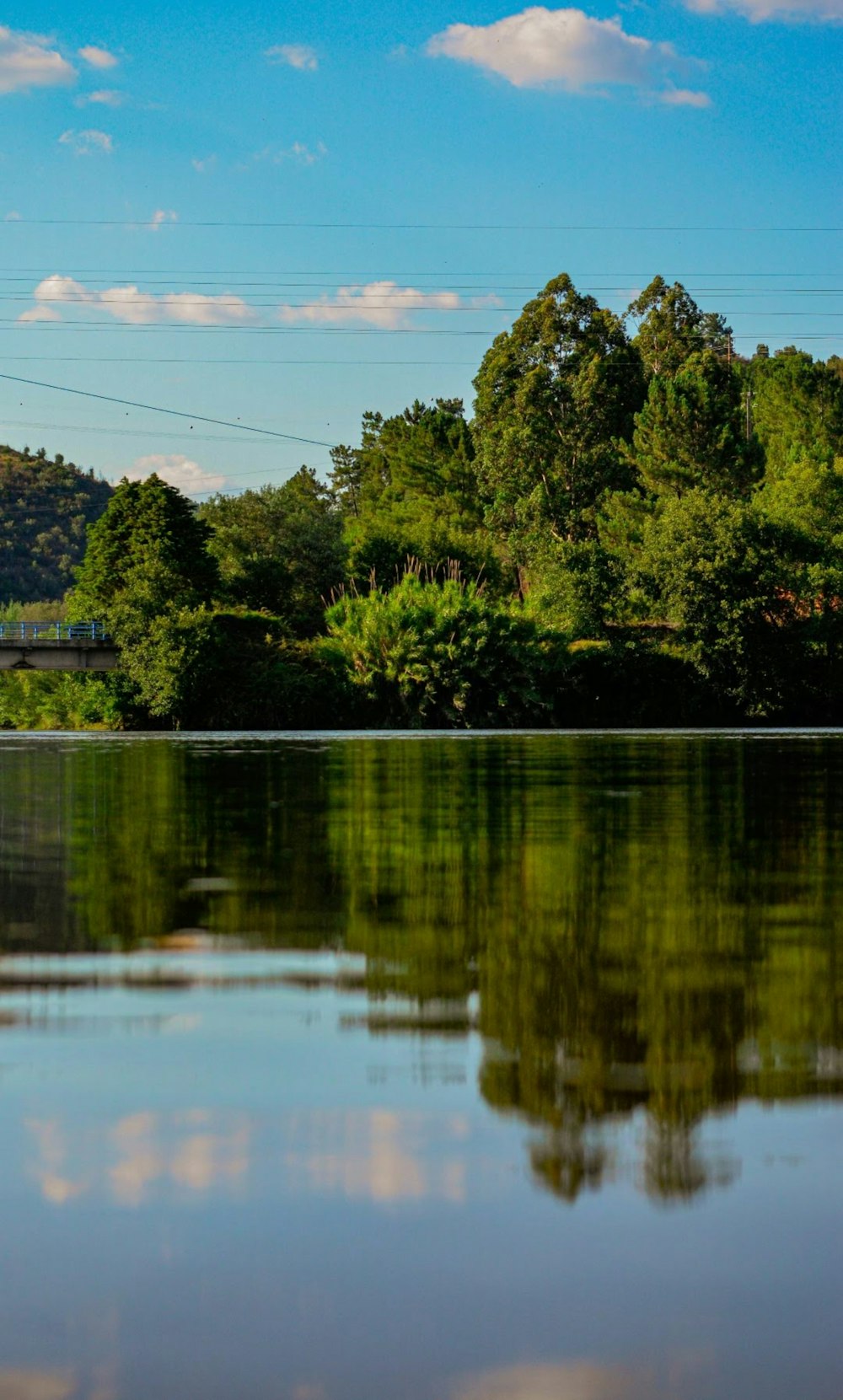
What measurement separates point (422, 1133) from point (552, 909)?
19.5 feet

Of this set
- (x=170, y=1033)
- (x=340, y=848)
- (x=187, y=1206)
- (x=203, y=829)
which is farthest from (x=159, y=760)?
(x=187, y=1206)

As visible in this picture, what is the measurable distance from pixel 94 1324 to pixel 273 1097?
7.53 feet

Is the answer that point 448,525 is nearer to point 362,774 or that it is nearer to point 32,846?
point 362,774

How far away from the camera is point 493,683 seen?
68.4 m

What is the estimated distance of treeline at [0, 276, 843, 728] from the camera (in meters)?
68.8

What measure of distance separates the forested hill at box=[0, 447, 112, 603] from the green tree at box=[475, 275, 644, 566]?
61610 millimetres

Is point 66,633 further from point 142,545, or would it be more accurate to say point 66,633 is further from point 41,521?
point 41,521

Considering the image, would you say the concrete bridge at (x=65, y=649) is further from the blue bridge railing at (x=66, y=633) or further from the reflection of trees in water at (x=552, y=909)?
the reflection of trees in water at (x=552, y=909)

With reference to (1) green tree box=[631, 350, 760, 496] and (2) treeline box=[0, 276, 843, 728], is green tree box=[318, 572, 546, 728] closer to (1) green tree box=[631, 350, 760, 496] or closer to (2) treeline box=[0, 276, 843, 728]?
(2) treeline box=[0, 276, 843, 728]

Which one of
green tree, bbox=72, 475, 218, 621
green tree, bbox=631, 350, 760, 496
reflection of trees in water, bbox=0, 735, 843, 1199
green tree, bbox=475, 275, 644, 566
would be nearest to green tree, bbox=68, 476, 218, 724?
green tree, bbox=72, 475, 218, 621

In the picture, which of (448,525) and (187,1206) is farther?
(448,525)

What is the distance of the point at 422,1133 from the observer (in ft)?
19.7

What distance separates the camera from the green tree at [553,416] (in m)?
92.0

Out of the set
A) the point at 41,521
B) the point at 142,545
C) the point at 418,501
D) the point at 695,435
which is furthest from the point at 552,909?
the point at 41,521
